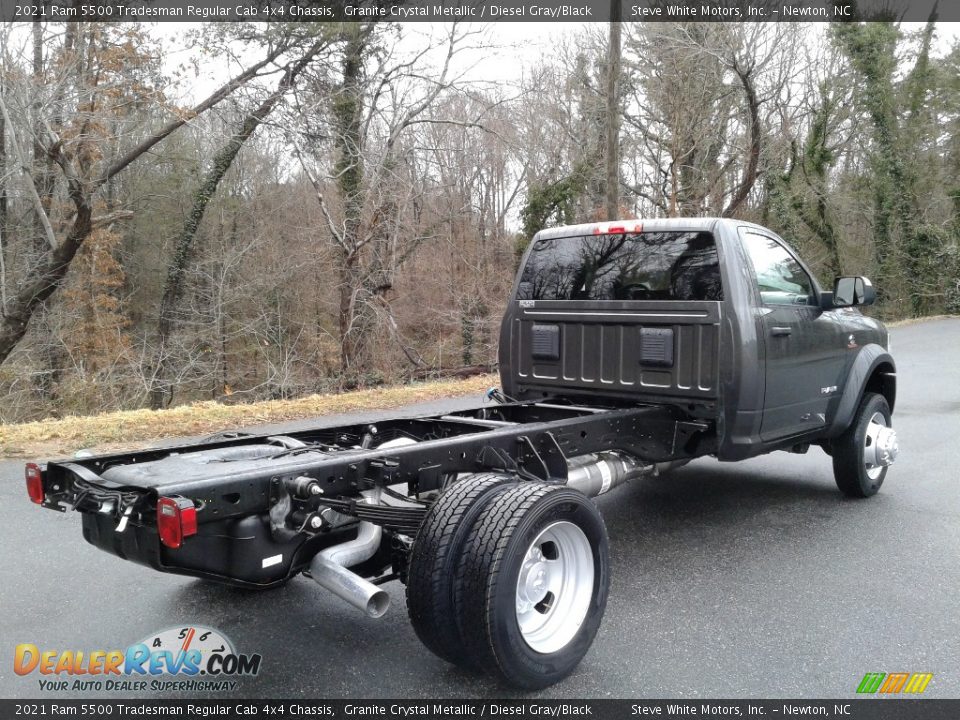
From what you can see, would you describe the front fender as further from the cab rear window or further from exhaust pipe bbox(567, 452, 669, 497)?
exhaust pipe bbox(567, 452, 669, 497)

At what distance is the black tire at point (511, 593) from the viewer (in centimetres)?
306

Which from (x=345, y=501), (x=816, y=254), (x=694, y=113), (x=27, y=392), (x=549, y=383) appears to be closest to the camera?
(x=345, y=501)

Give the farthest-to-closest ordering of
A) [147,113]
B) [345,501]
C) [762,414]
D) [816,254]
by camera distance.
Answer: [816,254]
[147,113]
[762,414]
[345,501]

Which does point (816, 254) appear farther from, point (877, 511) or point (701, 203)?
point (877, 511)

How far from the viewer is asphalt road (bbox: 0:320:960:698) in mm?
3418

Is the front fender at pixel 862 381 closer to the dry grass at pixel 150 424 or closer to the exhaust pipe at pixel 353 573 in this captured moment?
the exhaust pipe at pixel 353 573

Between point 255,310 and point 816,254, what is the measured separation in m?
20.1

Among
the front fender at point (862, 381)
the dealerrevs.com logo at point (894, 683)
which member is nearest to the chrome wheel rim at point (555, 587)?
the dealerrevs.com logo at point (894, 683)

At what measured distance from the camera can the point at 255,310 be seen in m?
23.2

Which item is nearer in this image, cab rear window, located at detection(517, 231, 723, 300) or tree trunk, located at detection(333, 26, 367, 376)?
cab rear window, located at detection(517, 231, 723, 300)

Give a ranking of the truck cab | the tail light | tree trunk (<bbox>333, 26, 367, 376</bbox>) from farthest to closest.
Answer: tree trunk (<bbox>333, 26, 367, 376</bbox>) → the truck cab → the tail light

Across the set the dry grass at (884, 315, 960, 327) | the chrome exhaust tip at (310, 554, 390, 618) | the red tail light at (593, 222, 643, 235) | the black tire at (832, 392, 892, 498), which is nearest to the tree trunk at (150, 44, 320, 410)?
the red tail light at (593, 222, 643, 235)

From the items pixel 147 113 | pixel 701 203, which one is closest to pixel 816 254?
pixel 701 203

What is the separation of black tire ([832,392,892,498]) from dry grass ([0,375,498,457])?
6398mm
